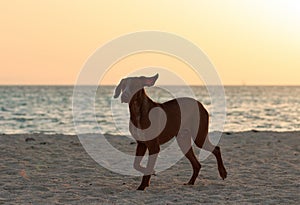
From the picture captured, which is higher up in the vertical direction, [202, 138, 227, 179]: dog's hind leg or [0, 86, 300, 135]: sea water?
[202, 138, 227, 179]: dog's hind leg

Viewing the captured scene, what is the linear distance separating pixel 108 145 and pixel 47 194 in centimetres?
892

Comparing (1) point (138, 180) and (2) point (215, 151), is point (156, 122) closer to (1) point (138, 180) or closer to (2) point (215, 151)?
(2) point (215, 151)

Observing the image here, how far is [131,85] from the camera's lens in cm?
929

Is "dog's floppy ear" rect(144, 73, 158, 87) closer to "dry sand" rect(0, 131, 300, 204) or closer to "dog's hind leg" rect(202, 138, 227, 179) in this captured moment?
"dog's hind leg" rect(202, 138, 227, 179)

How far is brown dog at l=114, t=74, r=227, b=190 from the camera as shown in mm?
9406

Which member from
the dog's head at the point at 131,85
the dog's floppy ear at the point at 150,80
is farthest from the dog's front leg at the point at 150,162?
the dog's floppy ear at the point at 150,80

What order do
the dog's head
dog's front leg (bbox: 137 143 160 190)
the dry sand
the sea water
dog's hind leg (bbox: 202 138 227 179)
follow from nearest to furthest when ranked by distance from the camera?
the dry sand, the dog's head, dog's front leg (bbox: 137 143 160 190), dog's hind leg (bbox: 202 138 227 179), the sea water

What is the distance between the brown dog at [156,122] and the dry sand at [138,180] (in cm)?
64

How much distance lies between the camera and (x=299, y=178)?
10.8 meters

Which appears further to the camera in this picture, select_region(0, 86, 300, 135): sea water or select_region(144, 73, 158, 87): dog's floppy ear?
select_region(0, 86, 300, 135): sea water

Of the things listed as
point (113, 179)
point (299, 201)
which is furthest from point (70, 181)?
point (299, 201)

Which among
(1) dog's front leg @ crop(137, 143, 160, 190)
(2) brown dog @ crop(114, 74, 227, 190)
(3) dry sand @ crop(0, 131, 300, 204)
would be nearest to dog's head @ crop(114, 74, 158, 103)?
(2) brown dog @ crop(114, 74, 227, 190)

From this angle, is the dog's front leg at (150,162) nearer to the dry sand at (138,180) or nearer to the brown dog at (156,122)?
the brown dog at (156,122)

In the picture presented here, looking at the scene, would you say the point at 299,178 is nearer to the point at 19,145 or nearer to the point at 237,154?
the point at 237,154
